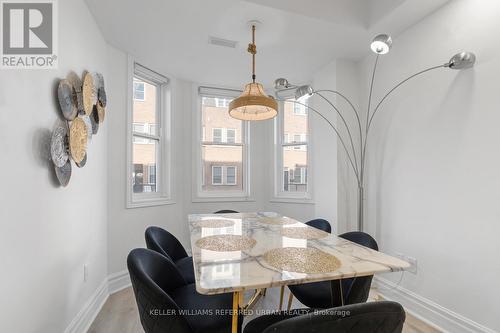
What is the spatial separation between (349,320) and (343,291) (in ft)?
2.89

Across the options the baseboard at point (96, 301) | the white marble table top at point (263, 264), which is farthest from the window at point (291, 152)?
the baseboard at point (96, 301)

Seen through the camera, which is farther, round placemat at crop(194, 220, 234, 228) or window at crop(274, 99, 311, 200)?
window at crop(274, 99, 311, 200)

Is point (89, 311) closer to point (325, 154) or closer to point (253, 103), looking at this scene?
point (253, 103)

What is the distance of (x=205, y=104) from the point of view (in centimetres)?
395

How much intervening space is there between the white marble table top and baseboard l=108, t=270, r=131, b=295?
1543mm

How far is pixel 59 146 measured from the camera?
1.55m

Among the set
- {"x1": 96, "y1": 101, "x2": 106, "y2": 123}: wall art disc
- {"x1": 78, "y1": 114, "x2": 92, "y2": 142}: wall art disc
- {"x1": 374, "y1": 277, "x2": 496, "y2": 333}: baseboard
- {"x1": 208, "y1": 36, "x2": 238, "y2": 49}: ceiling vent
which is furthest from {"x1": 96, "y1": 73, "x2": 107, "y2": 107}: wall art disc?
{"x1": 374, "y1": 277, "x2": 496, "y2": 333}: baseboard

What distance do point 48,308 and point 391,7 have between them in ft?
10.8

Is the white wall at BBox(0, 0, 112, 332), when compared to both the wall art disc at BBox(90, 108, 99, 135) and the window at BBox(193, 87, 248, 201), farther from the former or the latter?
the window at BBox(193, 87, 248, 201)

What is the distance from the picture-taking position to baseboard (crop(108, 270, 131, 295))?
2656mm

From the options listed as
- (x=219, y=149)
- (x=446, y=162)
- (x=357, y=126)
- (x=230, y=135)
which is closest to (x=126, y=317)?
(x=219, y=149)

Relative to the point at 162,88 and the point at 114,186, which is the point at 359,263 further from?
the point at 162,88

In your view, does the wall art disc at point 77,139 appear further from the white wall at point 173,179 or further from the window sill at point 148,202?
the window sill at point 148,202

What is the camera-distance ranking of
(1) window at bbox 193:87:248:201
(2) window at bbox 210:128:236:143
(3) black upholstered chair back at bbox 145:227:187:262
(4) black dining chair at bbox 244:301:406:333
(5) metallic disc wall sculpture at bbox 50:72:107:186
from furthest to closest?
(2) window at bbox 210:128:236:143, (1) window at bbox 193:87:248:201, (3) black upholstered chair back at bbox 145:227:187:262, (5) metallic disc wall sculpture at bbox 50:72:107:186, (4) black dining chair at bbox 244:301:406:333
